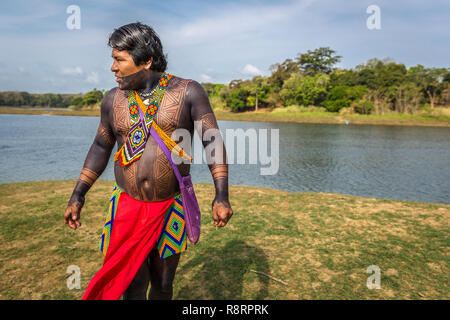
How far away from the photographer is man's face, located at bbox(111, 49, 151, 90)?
2.21 meters

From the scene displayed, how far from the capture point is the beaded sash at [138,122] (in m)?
2.20

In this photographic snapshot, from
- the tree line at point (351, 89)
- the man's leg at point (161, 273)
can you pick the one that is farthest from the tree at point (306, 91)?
the man's leg at point (161, 273)

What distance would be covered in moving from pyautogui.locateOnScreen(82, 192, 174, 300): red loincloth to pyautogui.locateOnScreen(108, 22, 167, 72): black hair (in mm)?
1041

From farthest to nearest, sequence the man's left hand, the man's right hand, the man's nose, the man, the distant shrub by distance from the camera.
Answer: the distant shrub < the man's right hand < the man's nose < the man < the man's left hand

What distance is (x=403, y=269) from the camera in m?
4.42

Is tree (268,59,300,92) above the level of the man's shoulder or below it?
above

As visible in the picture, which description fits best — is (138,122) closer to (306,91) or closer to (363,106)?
(363,106)

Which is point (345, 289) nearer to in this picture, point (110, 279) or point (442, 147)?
point (110, 279)

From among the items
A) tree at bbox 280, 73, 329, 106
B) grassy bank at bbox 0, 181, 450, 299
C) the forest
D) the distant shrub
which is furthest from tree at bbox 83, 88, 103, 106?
grassy bank at bbox 0, 181, 450, 299

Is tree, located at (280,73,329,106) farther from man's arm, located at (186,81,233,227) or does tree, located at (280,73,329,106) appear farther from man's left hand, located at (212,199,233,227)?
man's left hand, located at (212,199,233,227)

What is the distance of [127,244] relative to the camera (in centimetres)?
211

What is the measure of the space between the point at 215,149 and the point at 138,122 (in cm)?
59
